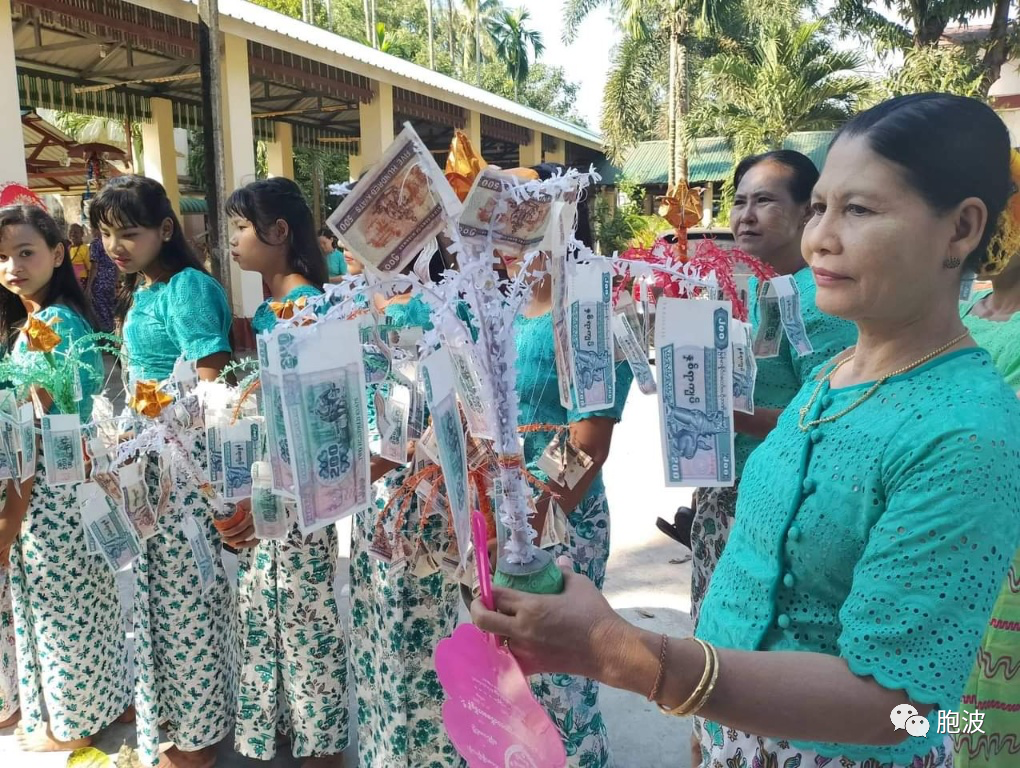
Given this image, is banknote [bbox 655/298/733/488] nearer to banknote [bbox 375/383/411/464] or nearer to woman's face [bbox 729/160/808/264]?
banknote [bbox 375/383/411/464]

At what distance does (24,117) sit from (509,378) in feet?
29.7

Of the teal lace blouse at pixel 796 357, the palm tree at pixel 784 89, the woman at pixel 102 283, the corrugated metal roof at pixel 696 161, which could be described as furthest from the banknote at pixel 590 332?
the corrugated metal roof at pixel 696 161

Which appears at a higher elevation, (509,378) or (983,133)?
(983,133)

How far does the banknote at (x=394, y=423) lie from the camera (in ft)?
4.79

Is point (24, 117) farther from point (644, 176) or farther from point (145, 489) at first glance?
point (644, 176)

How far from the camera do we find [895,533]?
2.29ft

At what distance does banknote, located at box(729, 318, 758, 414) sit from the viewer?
4.47 feet

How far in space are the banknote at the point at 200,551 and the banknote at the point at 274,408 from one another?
3.78ft

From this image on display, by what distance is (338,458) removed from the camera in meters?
0.90

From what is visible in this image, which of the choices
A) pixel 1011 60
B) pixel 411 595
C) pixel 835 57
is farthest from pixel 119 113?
pixel 1011 60

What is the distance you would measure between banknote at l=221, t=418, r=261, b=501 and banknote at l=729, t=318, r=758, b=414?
1003 mm

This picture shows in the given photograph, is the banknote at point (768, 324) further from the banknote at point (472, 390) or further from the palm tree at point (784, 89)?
the palm tree at point (784, 89)

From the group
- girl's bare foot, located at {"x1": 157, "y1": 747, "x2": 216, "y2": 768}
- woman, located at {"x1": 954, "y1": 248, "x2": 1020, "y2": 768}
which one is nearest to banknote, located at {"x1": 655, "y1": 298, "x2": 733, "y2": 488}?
woman, located at {"x1": 954, "y1": 248, "x2": 1020, "y2": 768}

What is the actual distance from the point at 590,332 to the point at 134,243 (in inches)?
60.3
